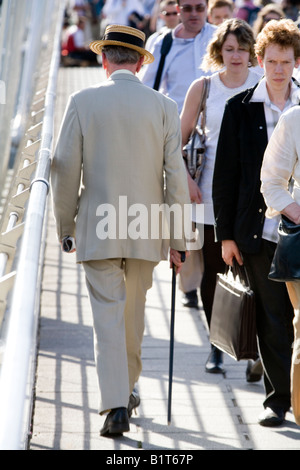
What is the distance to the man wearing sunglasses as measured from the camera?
641 cm

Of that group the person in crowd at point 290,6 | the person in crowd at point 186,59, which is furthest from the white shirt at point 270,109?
the person in crowd at point 290,6

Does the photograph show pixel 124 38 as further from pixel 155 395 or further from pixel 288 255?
pixel 155 395

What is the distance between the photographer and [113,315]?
427 centimetres

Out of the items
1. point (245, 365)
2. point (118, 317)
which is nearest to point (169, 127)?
point (118, 317)

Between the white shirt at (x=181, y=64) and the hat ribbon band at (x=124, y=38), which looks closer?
the hat ribbon band at (x=124, y=38)

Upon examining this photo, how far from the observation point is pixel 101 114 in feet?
14.0

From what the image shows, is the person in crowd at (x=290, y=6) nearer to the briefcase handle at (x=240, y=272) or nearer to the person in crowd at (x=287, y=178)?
the briefcase handle at (x=240, y=272)

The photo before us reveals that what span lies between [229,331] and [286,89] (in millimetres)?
1204

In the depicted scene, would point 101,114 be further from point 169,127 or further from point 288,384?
point 288,384

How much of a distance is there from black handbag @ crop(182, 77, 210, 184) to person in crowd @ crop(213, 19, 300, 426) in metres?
0.66

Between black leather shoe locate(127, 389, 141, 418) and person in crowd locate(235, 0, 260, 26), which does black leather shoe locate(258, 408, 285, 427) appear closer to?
black leather shoe locate(127, 389, 141, 418)

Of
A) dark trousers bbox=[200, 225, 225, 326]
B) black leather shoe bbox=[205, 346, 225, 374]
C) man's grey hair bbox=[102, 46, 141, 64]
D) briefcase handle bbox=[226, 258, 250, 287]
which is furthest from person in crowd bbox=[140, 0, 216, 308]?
man's grey hair bbox=[102, 46, 141, 64]

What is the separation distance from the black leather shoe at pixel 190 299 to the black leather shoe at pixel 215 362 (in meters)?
1.26

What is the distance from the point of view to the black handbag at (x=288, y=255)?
3.90 m
